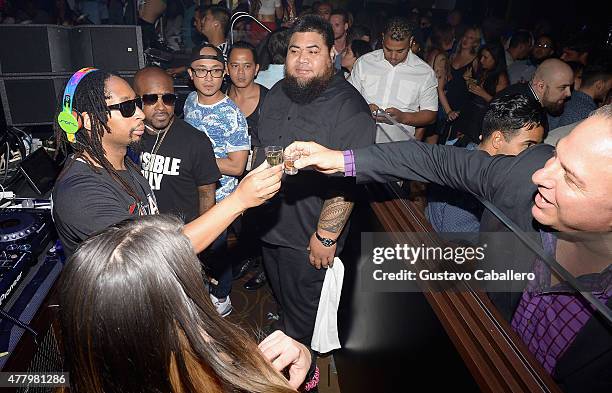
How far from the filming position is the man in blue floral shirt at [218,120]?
2.96m

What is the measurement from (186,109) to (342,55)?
2.74 meters

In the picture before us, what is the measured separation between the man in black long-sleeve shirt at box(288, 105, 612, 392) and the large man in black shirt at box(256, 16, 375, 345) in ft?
1.76

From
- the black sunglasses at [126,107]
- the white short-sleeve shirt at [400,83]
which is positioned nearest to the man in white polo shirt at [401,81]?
the white short-sleeve shirt at [400,83]

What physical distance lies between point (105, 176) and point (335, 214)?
1175 millimetres

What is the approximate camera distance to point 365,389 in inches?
88.8

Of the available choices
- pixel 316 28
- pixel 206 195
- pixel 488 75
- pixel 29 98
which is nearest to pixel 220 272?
pixel 206 195

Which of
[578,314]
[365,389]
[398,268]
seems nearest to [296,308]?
[365,389]

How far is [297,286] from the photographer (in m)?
2.60

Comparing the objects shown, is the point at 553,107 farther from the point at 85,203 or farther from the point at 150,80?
the point at 85,203

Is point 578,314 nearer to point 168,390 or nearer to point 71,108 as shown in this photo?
point 168,390

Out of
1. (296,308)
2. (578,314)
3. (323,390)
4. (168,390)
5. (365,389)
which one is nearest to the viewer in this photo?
(168,390)

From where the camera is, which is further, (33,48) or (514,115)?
(33,48)

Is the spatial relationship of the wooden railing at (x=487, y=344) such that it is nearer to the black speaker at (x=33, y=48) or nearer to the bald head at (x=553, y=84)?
the bald head at (x=553, y=84)

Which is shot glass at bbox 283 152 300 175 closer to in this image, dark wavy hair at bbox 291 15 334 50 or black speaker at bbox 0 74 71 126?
dark wavy hair at bbox 291 15 334 50
